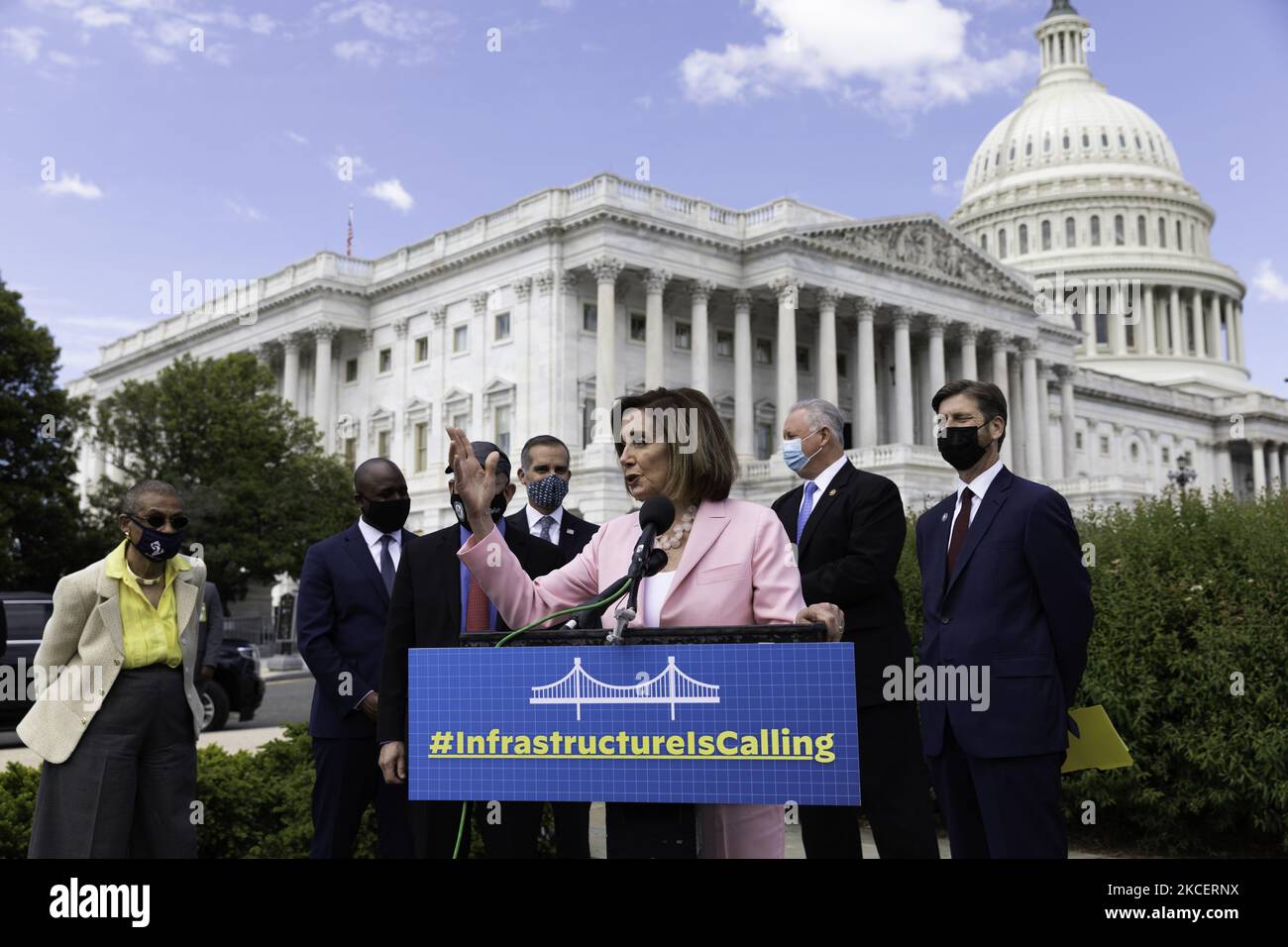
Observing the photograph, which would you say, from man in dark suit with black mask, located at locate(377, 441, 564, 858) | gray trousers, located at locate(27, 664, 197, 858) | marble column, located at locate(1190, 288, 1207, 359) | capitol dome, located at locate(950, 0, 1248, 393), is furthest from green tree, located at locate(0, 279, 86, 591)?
marble column, located at locate(1190, 288, 1207, 359)

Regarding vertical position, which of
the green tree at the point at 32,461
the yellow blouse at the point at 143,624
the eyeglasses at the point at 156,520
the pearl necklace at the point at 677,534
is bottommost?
the yellow blouse at the point at 143,624

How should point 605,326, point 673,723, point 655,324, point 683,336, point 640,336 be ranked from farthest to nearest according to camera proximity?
1. point 683,336
2. point 640,336
3. point 655,324
4. point 605,326
5. point 673,723

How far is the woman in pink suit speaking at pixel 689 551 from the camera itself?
14.6 feet

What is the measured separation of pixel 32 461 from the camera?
4122 centimetres

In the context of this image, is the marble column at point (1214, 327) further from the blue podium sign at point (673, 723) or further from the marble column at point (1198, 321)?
the blue podium sign at point (673, 723)

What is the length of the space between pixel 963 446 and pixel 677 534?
5.95 ft

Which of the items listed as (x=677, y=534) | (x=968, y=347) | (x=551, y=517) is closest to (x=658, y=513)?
(x=677, y=534)

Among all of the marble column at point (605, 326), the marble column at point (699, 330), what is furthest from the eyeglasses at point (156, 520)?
the marble column at point (699, 330)

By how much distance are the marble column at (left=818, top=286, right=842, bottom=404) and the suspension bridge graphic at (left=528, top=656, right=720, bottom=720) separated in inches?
2238

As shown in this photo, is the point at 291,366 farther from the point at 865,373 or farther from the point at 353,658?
the point at 353,658

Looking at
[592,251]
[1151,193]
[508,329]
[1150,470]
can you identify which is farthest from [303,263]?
[1151,193]

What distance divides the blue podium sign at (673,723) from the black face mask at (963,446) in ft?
7.92

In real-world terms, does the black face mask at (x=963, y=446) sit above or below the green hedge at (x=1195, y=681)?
above

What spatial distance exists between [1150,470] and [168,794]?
9682cm
